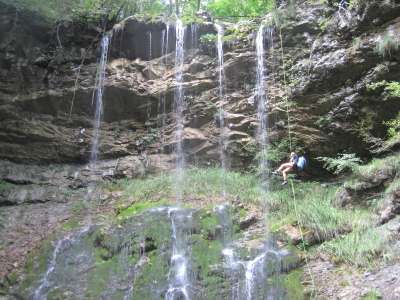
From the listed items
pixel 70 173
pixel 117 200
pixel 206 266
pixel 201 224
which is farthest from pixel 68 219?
pixel 206 266

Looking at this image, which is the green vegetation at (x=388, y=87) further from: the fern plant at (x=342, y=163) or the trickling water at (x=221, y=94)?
the trickling water at (x=221, y=94)

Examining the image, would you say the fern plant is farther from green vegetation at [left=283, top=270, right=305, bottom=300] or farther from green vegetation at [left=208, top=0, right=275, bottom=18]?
green vegetation at [left=208, top=0, right=275, bottom=18]

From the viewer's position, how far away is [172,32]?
14617 mm

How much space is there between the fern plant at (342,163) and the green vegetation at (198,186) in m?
1.87

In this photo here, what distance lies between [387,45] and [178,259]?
7135mm

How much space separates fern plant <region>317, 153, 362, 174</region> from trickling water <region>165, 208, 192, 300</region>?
389 centimetres

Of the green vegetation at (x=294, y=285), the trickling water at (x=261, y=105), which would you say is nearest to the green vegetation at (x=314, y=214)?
the green vegetation at (x=294, y=285)

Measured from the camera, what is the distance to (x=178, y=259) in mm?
9250

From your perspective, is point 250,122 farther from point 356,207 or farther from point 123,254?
point 123,254

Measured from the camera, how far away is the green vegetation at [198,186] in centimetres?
1177

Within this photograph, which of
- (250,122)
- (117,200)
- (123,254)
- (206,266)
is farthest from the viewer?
(250,122)

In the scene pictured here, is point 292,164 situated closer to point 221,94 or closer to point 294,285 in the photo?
point 221,94

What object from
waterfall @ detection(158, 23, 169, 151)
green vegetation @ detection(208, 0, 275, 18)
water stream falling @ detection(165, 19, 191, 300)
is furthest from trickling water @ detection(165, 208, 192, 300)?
green vegetation @ detection(208, 0, 275, 18)

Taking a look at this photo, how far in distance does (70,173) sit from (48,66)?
352 centimetres
